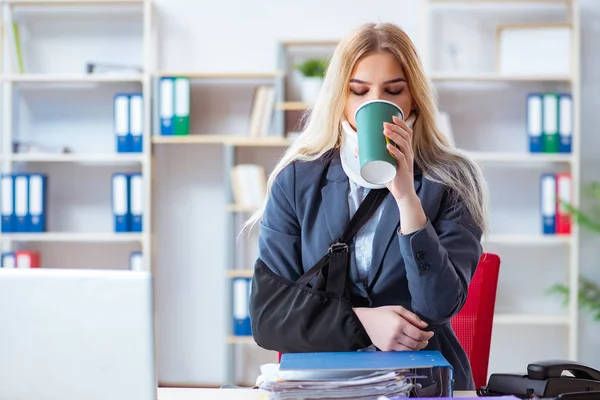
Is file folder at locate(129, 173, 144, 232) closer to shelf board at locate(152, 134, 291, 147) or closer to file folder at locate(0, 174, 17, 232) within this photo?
shelf board at locate(152, 134, 291, 147)

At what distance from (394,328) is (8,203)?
3144 mm

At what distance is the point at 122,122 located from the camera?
160 inches

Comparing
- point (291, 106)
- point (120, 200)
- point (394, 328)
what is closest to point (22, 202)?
point (120, 200)

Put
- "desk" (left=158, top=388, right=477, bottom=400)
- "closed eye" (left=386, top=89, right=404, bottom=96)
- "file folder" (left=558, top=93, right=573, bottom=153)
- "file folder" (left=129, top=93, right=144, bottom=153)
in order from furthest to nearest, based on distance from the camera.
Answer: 1. "file folder" (left=129, top=93, right=144, bottom=153)
2. "file folder" (left=558, top=93, right=573, bottom=153)
3. "closed eye" (left=386, top=89, right=404, bottom=96)
4. "desk" (left=158, top=388, right=477, bottom=400)

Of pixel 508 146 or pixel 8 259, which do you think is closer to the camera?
pixel 8 259

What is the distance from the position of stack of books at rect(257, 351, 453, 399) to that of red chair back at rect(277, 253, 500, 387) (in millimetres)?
676

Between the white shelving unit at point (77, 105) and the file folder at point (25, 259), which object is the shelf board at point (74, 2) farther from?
the file folder at point (25, 259)

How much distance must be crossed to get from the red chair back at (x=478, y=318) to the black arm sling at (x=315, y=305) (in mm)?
343

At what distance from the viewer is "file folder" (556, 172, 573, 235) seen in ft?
13.0

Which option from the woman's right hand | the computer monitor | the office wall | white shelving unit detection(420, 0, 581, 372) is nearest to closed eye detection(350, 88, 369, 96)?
the woman's right hand

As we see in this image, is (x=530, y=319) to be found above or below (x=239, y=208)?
below

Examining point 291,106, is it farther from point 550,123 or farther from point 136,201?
point 550,123

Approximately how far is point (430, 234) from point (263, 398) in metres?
0.41

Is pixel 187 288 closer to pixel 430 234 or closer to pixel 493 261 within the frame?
pixel 493 261
